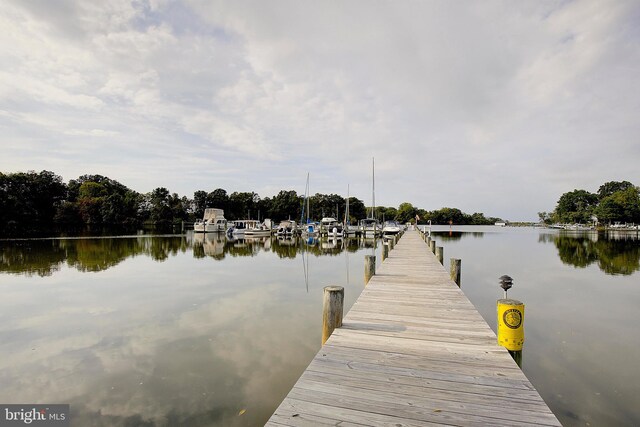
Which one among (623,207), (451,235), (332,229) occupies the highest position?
(623,207)

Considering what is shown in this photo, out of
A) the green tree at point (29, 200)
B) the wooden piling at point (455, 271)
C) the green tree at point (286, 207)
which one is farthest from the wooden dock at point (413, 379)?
the green tree at point (286, 207)

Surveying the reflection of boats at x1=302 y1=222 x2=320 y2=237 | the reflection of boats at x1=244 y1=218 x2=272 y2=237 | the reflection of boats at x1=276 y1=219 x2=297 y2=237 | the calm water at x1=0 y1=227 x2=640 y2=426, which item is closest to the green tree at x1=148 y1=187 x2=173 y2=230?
A: the reflection of boats at x1=244 y1=218 x2=272 y2=237

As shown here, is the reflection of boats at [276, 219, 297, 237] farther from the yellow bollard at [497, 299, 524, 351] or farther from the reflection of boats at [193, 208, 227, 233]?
the yellow bollard at [497, 299, 524, 351]

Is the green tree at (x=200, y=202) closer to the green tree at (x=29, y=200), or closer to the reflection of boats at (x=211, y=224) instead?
the green tree at (x=29, y=200)

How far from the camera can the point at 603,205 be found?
86.0 metres

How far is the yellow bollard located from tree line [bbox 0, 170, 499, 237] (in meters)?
52.9

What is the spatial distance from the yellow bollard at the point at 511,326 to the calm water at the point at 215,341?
934 mm

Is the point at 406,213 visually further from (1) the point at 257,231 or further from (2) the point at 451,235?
(1) the point at 257,231

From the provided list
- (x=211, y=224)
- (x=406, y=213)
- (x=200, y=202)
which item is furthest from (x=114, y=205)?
(x=406, y=213)

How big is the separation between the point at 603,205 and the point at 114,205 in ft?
415

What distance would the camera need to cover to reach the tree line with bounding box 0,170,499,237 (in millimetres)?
57853

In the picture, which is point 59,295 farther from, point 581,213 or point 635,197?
point 581,213

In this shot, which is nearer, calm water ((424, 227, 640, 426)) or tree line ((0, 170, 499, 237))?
calm water ((424, 227, 640, 426))

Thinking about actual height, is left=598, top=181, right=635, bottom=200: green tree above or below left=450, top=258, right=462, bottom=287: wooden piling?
above
